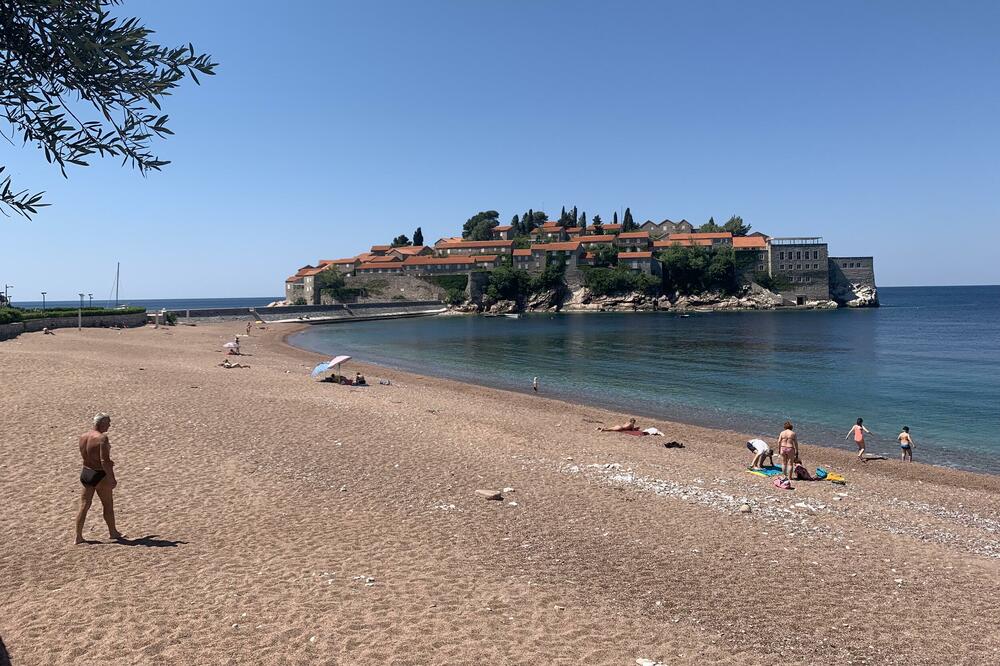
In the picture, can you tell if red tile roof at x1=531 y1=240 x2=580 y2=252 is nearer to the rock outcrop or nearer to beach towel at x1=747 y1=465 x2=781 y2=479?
the rock outcrop

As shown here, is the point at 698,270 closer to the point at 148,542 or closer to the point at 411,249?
the point at 411,249

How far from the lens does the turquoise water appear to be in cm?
2669

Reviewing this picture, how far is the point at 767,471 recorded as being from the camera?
56.2 ft

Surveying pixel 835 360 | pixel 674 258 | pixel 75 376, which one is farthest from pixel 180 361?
pixel 674 258

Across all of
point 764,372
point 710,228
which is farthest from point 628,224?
point 764,372

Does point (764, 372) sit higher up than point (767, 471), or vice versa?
point (764, 372)

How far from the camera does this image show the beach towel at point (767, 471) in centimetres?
1686

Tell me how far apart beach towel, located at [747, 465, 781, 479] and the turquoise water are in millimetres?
7677

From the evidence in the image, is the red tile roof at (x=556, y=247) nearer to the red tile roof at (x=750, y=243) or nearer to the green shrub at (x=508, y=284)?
the green shrub at (x=508, y=284)

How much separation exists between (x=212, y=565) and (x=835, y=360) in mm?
51473

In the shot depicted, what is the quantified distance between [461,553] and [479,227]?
178 meters

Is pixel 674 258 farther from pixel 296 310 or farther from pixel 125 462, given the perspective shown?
pixel 125 462

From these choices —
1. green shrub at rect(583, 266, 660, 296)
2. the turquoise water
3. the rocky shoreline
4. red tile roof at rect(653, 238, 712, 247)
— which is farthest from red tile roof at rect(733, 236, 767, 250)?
the turquoise water

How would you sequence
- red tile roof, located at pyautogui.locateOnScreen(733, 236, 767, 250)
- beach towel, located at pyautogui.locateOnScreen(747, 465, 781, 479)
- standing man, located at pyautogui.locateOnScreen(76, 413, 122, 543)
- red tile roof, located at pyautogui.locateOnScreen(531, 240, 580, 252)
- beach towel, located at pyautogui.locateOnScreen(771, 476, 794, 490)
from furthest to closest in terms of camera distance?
red tile roof, located at pyautogui.locateOnScreen(531, 240, 580, 252) < red tile roof, located at pyautogui.locateOnScreen(733, 236, 767, 250) < beach towel, located at pyautogui.locateOnScreen(747, 465, 781, 479) < beach towel, located at pyautogui.locateOnScreen(771, 476, 794, 490) < standing man, located at pyautogui.locateOnScreen(76, 413, 122, 543)
